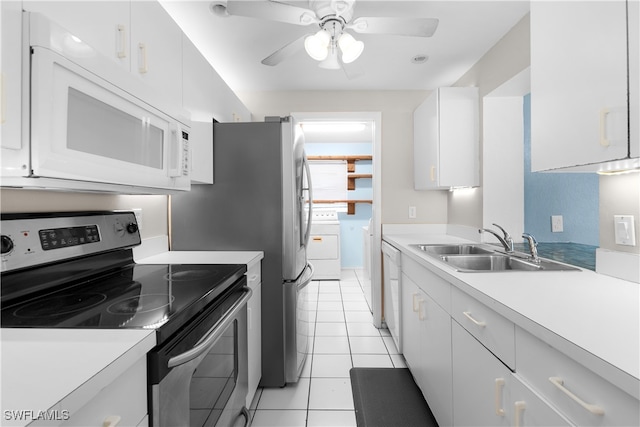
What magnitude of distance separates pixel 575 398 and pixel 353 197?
493 cm

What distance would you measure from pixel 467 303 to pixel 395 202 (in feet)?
6.34

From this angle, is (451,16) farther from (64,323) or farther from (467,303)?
(64,323)

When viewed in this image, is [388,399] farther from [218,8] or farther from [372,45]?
[218,8]

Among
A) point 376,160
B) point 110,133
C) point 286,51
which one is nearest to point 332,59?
point 286,51

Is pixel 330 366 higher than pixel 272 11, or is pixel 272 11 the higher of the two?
pixel 272 11

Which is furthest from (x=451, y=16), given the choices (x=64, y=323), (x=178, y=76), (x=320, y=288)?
(x=320, y=288)

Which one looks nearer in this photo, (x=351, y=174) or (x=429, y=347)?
(x=429, y=347)

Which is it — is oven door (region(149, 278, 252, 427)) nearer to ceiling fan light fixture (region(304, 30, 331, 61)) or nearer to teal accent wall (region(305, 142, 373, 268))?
ceiling fan light fixture (region(304, 30, 331, 61))

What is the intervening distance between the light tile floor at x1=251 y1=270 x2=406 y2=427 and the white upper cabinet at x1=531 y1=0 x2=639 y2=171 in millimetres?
1641

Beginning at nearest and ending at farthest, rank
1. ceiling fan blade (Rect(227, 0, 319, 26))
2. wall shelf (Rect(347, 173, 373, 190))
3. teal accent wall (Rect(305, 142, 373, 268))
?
ceiling fan blade (Rect(227, 0, 319, 26)) → wall shelf (Rect(347, 173, 373, 190)) → teal accent wall (Rect(305, 142, 373, 268))

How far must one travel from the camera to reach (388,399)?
6.27 ft

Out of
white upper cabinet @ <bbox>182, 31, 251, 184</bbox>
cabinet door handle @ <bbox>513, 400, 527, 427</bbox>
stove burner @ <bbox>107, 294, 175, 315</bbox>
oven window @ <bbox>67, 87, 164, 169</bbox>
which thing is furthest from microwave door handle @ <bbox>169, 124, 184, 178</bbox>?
cabinet door handle @ <bbox>513, 400, 527, 427</bbox>

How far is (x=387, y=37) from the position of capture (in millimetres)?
2094

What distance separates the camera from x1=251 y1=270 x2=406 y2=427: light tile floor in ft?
5.76
